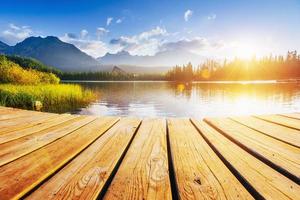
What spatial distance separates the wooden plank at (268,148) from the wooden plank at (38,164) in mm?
1468

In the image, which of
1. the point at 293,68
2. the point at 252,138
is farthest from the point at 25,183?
the point at 293,68

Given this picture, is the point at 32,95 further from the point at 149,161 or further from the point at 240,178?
the point at 240,178

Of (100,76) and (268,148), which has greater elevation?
(100,76)

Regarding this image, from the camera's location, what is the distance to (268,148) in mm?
1962

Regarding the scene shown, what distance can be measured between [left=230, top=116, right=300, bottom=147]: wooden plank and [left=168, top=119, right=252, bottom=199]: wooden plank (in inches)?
32.9

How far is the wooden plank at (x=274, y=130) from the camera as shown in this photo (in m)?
2.25

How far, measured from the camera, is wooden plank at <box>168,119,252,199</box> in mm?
1208

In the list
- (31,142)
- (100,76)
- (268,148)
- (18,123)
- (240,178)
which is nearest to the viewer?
(240,178)

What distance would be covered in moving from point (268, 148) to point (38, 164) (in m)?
1.86

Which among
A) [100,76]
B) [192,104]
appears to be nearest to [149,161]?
[192,104]

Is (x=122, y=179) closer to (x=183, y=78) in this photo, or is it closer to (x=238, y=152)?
(x=238, y=152)

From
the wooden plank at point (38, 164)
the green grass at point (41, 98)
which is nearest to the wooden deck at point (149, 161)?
the wooden plank at point (38, 164)

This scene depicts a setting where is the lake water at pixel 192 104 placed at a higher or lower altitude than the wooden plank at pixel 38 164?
lower

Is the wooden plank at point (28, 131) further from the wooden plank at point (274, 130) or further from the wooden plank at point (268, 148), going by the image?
the wooden plank at point (274, 130)
